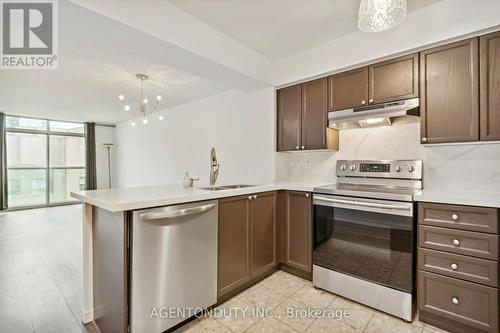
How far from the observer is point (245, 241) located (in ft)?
7.45

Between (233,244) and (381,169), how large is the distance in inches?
68.1

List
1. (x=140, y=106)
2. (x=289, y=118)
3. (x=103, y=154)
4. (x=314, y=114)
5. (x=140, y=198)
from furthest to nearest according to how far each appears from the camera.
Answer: (x=103, y=154)
(x=140, y=106)
(x=289, y=118)
(x=314, y=114)
(x=140, y=198)

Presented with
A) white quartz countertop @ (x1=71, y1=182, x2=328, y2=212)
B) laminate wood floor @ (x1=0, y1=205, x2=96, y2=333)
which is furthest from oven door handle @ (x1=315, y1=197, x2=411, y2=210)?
laminate wood floor @ (x1=0, y1=205, x2=96, y2=333)

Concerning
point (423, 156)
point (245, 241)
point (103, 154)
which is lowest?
point (245, 241)

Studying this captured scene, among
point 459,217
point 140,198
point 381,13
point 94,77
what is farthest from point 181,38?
point 459,217

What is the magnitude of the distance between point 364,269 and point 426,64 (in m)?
1.89

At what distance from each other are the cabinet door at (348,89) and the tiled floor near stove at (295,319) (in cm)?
193

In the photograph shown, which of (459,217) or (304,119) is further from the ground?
(304,119)

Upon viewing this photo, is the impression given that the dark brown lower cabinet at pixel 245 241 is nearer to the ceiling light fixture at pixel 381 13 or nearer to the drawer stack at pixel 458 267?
the drawer stack at pixel 458 267

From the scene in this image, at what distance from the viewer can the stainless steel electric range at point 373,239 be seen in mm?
1839

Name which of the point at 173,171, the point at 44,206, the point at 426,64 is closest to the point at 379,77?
the point at 426,64

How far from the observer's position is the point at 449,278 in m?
1.69

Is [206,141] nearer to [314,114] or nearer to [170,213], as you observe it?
[314,114]

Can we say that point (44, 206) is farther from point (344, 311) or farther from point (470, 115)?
point (470, 115)
